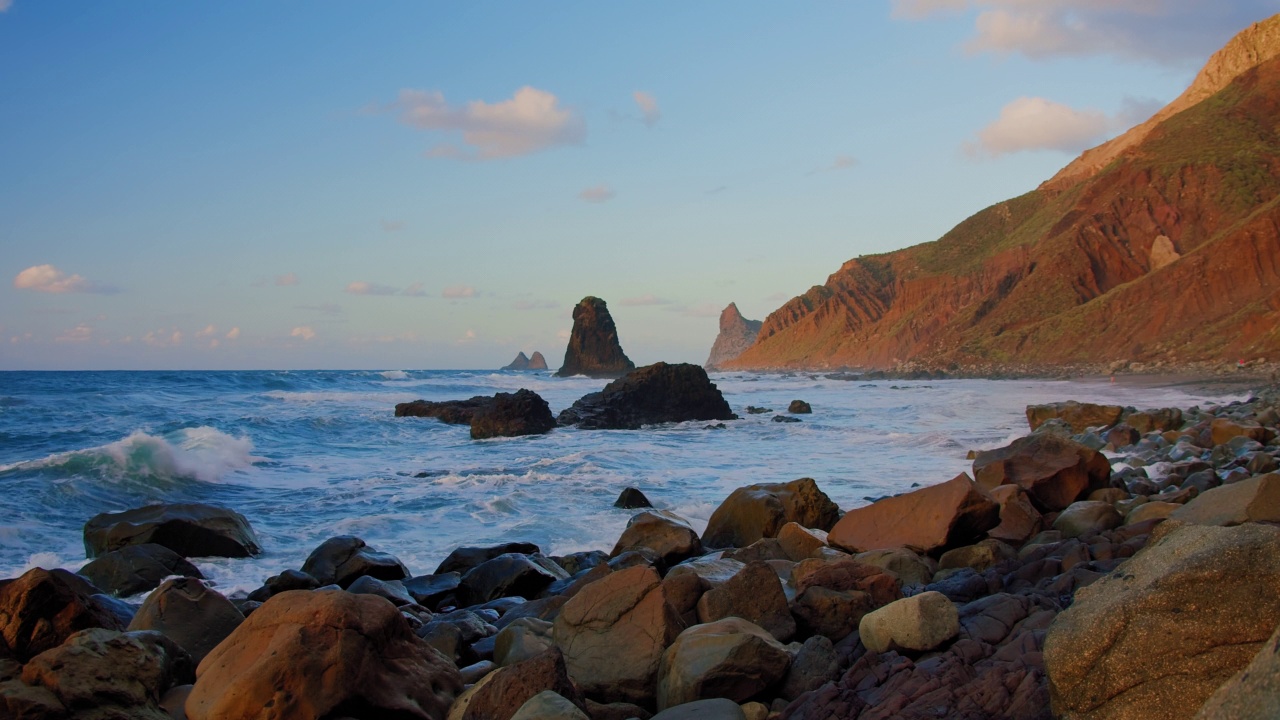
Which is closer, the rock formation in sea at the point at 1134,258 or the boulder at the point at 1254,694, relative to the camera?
the boulder at the point at 1254,694

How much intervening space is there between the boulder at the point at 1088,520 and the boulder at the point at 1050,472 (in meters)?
0.88

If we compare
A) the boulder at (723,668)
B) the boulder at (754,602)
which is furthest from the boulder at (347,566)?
the boulder at (723,668)

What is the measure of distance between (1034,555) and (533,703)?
4594 mm

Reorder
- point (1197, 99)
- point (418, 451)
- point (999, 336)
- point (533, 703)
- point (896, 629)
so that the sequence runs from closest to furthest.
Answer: point (533, 703)
point (896, 629)
point (418, 451)
point (999, 336)
point (1197, 99)

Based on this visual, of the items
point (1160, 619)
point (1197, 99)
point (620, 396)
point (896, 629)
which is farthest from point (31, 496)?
point (1197, 99)

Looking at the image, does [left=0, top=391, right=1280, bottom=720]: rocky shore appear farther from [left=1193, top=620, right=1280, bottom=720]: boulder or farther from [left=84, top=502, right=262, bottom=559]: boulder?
[left=84, top=502, right=262, bottom=559]: boulder

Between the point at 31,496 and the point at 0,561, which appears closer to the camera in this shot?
the point at 0,561

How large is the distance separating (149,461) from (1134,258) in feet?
212

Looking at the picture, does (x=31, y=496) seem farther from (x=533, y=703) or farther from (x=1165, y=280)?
(x=1165, y=280)

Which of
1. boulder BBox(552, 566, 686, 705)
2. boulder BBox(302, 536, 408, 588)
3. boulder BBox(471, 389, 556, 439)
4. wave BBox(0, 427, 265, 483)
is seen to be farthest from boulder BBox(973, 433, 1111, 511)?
boulder BBox(471, 389, 556, 439)

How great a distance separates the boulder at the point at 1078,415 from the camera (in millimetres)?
18344

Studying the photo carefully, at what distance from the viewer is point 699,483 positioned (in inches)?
595

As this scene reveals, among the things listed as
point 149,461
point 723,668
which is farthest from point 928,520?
point 149,461

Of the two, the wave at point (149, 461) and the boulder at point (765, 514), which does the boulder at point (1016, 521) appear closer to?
the boulder at point (765, 514)
